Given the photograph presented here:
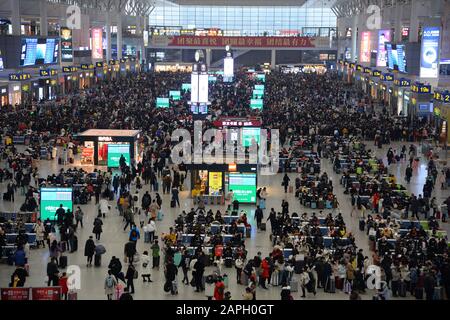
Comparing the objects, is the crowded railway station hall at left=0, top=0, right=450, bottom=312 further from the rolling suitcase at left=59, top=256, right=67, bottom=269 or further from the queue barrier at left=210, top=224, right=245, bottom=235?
the rolling suitcase at left=59, top=256, right=67, bottom=269

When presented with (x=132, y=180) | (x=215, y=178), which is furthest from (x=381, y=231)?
(x=132, y=180)

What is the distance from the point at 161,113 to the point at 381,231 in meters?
28.9

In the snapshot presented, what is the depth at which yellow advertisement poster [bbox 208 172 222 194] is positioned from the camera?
2908 cm

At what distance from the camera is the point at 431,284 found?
59.8 ft

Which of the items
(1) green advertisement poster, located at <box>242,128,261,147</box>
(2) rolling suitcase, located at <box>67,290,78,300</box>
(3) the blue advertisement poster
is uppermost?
(3) the blue advertisement poster

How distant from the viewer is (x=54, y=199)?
82.8 feet

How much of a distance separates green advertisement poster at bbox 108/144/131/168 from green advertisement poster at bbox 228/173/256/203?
7792 mm

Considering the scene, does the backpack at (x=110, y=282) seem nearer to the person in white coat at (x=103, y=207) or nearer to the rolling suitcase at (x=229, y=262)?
the rolling suitcase at (x=229, y=262)

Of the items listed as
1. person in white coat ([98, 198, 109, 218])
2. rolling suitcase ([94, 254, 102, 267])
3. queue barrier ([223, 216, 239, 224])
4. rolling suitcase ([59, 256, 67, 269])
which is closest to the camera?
rolling suitcase ([59, 256, 67, 269])

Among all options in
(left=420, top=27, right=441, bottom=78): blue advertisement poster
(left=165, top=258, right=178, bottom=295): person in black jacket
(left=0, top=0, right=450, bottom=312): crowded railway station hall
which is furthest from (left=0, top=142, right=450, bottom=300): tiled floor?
(left=420, top=27, right=441, bottom=78): blue advertisement poster

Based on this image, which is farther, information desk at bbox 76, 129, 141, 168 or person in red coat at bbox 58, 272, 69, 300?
information desk at bbox 76, 129, 141, 168

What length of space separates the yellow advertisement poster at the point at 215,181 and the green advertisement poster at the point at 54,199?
19.3 feet

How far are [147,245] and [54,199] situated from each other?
3951mm

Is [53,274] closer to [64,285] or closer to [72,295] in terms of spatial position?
[64,285]
